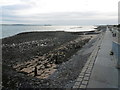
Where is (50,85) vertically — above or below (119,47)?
below

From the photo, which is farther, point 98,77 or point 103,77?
point 103,77

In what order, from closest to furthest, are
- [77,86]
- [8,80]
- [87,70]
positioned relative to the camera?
1. [77,86]
2. [8,80]
3. [87,70]

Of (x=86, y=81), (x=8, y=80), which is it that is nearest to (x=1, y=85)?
(x=8, y=80)

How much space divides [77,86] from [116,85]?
4.93 feet

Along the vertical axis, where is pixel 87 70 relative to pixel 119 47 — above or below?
below

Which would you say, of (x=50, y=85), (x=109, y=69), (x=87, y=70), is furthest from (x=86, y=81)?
(x=109, y=69)

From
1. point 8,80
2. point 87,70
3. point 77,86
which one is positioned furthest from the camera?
point 87,70

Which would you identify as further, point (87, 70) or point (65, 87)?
point (87, 70)

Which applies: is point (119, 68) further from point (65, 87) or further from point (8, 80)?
point (8, 80)

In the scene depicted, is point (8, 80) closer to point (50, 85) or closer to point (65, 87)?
point (50, 85)

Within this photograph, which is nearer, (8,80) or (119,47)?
(8,80)

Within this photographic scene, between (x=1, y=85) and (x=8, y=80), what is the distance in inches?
19.5

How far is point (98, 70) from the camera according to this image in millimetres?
10789

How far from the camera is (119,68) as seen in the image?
11156 millimetres
